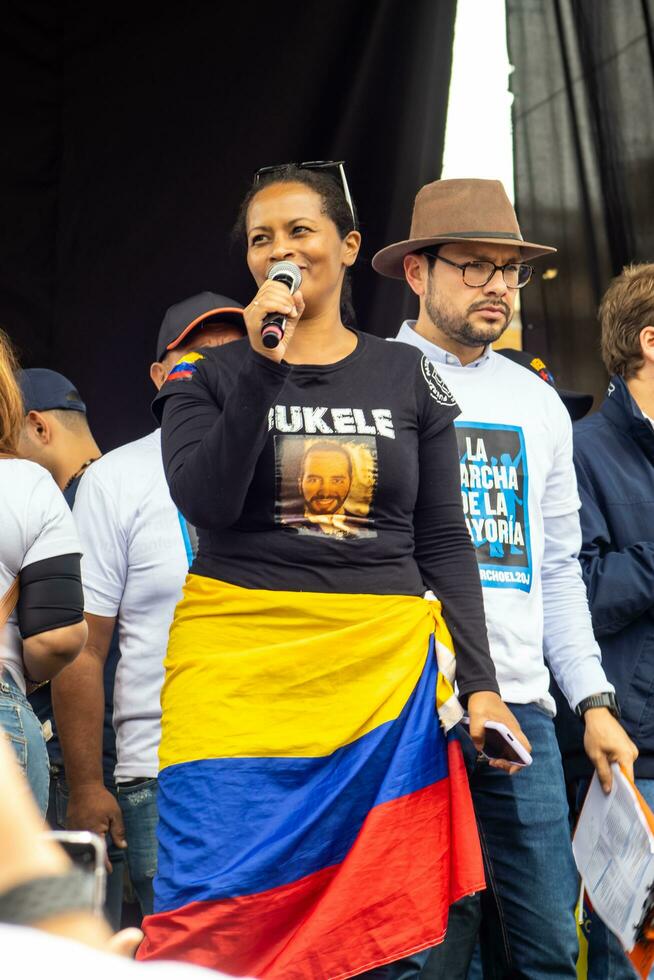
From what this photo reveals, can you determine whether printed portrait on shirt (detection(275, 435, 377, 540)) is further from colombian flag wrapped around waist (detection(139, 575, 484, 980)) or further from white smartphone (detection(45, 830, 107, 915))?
white smartphone (detection(45, 830, 107, 915))

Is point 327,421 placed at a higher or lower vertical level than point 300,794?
higher

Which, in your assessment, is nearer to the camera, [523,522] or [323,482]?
[323,482]

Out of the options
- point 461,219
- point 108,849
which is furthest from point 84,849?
point 461,219

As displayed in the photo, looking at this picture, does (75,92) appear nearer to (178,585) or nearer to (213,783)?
(178,585)

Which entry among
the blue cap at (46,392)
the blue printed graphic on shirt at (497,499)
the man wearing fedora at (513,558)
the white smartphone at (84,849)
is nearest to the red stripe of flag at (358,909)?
the man wearing fedora at (513,558)

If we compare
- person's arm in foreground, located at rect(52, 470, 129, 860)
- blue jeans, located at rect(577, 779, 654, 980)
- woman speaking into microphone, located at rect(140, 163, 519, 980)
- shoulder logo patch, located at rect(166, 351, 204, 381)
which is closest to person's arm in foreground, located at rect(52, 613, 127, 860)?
person's arm in foreground, located at rect(52, 470, 129, 860)

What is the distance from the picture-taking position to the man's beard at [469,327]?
3021 mm

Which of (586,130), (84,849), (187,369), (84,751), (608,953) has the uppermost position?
(586,130)

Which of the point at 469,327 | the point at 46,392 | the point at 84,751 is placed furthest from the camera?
the point at 46,392

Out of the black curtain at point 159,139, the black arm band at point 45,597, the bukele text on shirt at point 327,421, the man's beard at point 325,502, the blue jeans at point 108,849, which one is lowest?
the blue jeans at point 108,849

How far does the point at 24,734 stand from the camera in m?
2.36

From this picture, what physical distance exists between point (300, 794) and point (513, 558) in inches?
33.7

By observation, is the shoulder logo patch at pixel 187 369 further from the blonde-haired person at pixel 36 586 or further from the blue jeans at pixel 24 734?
the blue jeans at pixel 24 734

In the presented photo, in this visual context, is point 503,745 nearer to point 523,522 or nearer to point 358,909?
point 358,909
